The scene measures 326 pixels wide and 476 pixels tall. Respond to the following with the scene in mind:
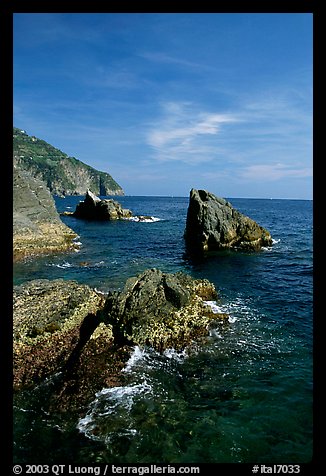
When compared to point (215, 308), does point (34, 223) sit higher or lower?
higher

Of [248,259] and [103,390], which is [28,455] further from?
[248,259]

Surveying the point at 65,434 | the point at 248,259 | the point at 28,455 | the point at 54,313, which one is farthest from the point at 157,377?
the point at 248,259

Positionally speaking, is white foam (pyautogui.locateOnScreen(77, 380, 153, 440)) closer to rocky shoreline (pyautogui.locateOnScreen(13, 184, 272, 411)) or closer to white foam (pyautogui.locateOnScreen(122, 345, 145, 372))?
rocky shoreline (pyautogui.locateOnScreen(13, 184, 272, 411))

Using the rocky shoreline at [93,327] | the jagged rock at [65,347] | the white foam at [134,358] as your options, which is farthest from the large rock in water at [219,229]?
the white foam at [134,358]

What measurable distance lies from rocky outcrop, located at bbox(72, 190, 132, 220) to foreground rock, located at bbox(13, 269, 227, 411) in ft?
283

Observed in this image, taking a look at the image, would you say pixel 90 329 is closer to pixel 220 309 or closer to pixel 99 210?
pixel 220 309

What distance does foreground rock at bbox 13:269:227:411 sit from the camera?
54.6 feet

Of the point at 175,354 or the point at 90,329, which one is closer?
the point at 175,354

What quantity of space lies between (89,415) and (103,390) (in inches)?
73.4

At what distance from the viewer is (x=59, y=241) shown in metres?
54.7

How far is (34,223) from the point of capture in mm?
57062

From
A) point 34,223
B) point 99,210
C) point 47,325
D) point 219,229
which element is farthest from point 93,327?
point 99,210

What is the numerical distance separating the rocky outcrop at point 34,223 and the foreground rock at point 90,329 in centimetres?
2473

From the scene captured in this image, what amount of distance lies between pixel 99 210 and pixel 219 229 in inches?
2760
